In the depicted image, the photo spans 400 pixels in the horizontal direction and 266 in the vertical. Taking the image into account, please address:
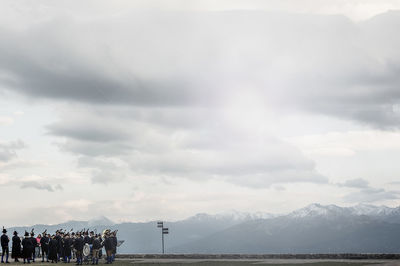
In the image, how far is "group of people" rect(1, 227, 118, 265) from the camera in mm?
45062

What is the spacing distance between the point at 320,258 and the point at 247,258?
271 inches

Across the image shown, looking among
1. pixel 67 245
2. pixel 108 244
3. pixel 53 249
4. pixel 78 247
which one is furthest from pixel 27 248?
pixel 108 244

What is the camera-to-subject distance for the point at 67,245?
4912cm

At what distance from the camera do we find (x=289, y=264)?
38.4m

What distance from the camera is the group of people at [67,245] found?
148 ft

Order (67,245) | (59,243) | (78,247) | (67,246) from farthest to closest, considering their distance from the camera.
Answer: (59,243) → (67,246) → (67,245) → (78,247)

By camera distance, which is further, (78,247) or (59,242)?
(59,242)

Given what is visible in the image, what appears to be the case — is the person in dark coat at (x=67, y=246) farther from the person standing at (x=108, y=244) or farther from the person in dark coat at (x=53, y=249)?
the person standing at (x=108, y=244)

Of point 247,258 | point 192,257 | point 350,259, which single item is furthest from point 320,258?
point 192,257

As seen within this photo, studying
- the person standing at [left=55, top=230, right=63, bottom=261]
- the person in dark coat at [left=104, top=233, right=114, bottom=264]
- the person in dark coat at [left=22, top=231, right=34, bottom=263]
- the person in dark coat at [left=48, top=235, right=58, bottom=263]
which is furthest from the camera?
the person standing at [left=55, top=230, right=63, bottom=261]

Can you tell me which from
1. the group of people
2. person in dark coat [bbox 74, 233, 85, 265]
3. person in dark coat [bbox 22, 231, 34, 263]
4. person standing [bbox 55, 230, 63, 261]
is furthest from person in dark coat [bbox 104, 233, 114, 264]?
person in dark coat [bbox 22, 231, 34, 263]

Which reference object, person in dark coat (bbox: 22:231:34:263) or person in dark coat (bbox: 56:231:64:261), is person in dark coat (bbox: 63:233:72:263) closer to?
person in dark coat (bbox: 56:231:64:261)

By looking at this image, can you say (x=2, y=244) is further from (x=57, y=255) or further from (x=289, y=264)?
(x=289, y=264)

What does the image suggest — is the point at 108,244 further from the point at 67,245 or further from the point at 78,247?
the point at 67,245
